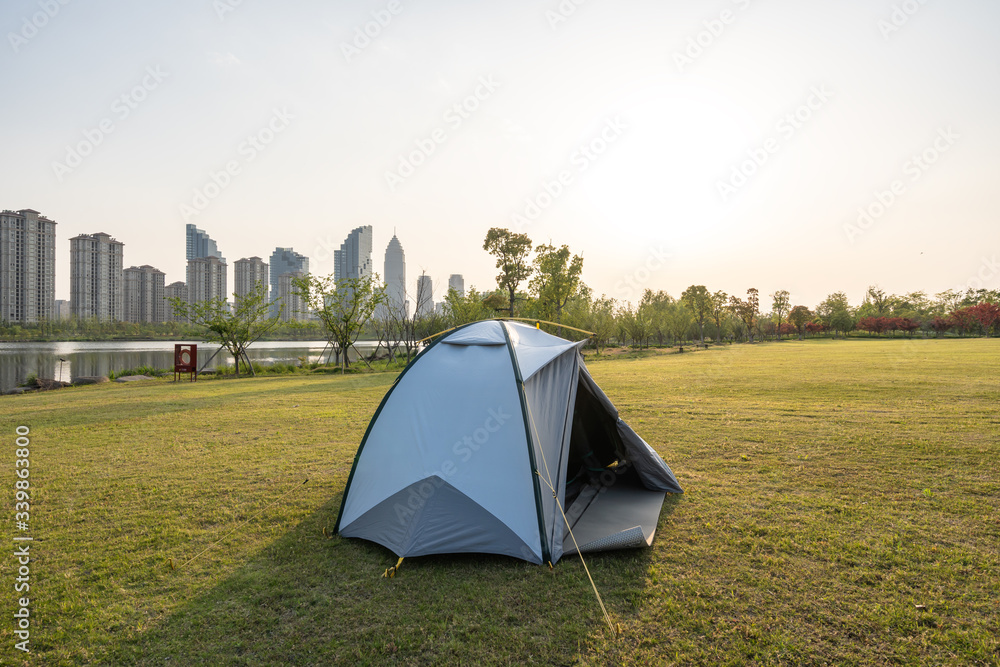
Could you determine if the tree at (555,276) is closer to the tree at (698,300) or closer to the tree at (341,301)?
the tree at (341,301)

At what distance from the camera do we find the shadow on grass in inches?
117

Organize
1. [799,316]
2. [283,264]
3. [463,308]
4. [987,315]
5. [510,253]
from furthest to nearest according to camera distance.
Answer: [283,264], [799,316], [987,315], [510,253], [463,308]

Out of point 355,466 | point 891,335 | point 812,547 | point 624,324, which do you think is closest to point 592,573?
point 812,547

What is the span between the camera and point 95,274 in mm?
68000

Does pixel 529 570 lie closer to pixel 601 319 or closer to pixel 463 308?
pixel 463 308

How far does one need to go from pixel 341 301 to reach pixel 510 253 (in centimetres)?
1751

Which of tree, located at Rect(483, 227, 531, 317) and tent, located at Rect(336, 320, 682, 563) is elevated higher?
tree, located at Rect(483, 227, 531, 317)

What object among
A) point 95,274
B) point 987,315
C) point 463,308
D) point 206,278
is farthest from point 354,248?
point 987,315

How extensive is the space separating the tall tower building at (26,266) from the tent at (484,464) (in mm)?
66188

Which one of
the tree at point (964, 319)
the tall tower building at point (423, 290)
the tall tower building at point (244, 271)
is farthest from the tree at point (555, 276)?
the tree at point (964, 319)

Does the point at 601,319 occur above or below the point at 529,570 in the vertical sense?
above

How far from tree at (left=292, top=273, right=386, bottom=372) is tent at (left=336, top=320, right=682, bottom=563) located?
63.5 ft

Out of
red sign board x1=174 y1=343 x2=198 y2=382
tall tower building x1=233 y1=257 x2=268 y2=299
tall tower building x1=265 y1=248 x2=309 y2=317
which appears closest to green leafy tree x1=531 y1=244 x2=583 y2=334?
red sign board x1=174 y1=343 x2=198 y2=382

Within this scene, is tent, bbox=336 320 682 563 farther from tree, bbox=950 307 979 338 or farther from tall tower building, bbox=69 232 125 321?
tall tower building, bbox=69 232 125 321
